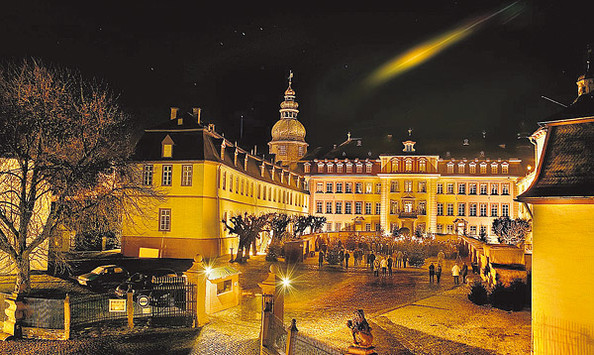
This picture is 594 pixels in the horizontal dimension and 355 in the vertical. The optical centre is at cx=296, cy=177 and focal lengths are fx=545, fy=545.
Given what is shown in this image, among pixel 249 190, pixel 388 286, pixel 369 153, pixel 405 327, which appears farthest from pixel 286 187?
pixel 405 327

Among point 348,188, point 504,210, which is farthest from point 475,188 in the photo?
point 348,188

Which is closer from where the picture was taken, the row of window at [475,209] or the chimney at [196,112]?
the chimney at [196,112]

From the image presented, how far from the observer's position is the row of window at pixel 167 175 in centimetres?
3691

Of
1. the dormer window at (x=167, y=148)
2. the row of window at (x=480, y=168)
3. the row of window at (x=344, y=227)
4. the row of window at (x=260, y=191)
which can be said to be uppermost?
the row of window at (x=480, y=168)

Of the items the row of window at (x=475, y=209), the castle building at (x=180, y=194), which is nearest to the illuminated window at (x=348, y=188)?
the row of window at (x=475, y=209)

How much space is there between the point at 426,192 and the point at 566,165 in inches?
2059

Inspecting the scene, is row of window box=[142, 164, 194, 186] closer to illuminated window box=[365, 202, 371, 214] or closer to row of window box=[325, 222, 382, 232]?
row of window box=[325, 222, 382, 232]

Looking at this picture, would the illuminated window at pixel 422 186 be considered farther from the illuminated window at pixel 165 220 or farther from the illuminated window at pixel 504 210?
the illuminated window at pixel 165 220

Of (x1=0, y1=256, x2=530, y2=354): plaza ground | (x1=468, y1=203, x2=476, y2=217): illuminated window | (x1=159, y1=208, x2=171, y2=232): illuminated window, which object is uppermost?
(x1=468, y1=203, x2=476, y2=217): illuminated window

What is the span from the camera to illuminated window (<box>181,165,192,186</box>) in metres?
36.9

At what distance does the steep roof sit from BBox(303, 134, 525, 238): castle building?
49.4 m

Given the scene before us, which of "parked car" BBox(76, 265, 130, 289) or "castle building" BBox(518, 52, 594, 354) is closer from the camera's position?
"castle building" BBox(518, 52, 594, 354)

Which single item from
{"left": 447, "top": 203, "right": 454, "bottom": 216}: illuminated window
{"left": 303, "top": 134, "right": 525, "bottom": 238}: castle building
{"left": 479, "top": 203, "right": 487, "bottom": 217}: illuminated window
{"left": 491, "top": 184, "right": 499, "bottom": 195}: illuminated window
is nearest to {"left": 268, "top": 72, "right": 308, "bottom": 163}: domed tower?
{"left": 303, "top": 134, "right": 525, "bottom": 238}: castle building

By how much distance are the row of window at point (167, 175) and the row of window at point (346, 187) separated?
3500cm
